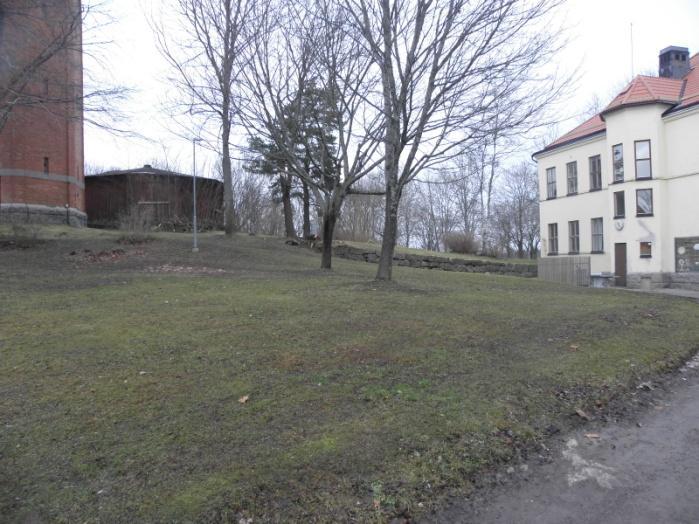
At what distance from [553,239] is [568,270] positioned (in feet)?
15.4

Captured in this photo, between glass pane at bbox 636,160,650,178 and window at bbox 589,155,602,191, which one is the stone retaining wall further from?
glass pane at bbox 636,160,650,178

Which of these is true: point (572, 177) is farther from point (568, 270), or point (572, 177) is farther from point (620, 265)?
point (620, 265)

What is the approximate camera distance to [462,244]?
3594cm

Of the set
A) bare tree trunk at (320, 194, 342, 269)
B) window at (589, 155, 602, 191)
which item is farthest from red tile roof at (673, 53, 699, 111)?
bare tree trunk at (320, 194, 342, 269)

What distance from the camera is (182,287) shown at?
9812 mm

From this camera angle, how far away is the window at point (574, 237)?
2695cm

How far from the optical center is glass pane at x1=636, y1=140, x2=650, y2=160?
2134cm

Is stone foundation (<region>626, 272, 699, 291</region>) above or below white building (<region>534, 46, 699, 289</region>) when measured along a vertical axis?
below

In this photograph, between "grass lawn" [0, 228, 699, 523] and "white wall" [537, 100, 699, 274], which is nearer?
"grass lawn" [0, 228, 699, 523]

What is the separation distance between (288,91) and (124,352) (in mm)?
8214

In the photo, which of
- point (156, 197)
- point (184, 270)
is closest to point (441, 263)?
point (184, 270)

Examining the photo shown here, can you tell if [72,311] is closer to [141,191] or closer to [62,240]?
[62,240]

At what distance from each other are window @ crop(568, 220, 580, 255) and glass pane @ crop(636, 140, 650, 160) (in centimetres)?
600

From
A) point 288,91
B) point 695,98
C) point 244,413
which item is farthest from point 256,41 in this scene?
point 695,98
